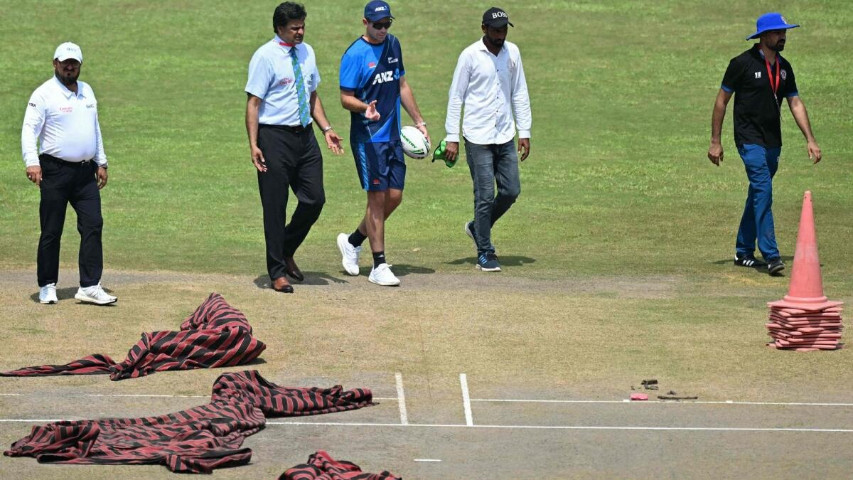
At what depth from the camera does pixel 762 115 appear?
1347 cm

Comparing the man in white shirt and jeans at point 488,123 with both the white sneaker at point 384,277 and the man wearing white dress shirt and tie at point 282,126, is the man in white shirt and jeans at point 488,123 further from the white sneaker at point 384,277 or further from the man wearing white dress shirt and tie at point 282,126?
the man wearing white dress shirt and tie at point 282,126

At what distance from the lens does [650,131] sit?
22.5 meters

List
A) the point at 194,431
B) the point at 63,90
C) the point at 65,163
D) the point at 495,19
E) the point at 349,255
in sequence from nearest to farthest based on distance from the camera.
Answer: the point at 194,431 → the point at 63,90 → the point at 65,163 → the point at 495,19 → the point at 349,255

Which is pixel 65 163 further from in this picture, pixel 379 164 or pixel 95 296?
pixel 379 164

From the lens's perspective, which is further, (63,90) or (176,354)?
(63,90)

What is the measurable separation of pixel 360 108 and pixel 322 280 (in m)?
1.60

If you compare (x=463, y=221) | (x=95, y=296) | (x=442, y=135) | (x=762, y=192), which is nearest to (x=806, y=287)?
(x=762, y=192)

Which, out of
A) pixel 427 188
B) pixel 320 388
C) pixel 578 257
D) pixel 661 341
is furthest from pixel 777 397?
pixel 427 188

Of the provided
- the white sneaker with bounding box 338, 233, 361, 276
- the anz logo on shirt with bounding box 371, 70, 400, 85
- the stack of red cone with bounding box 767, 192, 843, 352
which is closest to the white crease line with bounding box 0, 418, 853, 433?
the stack of red cone with bounding box 767, 192, 843, 352

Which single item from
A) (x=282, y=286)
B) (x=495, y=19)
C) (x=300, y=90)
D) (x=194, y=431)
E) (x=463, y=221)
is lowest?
(x=463, y=221)

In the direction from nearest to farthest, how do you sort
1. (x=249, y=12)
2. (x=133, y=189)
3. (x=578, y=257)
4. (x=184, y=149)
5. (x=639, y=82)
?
(x=578, y=257)
(x=133, y=189)
(x=184, y=149)
(x=639, y=82)
(x=249, y=12)

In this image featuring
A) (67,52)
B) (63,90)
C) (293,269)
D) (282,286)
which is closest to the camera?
(67,52)

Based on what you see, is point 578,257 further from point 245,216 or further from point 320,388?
point 320,388

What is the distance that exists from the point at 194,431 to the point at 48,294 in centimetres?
411
